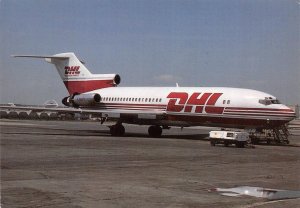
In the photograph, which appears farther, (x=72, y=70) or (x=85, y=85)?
(x=72, y=70)

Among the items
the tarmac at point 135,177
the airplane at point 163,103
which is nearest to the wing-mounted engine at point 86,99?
the airplane at point 163,103

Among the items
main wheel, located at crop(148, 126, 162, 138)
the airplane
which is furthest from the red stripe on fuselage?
main wheel, located at crop(148, 126, 162, 138)

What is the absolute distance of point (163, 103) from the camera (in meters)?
33.4

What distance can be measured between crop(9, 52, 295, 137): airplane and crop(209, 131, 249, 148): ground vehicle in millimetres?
2762

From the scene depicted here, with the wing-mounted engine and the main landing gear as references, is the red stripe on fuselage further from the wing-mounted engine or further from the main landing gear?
the main landing gear

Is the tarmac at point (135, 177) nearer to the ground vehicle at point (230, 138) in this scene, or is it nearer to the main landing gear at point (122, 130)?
the ground vehicle at point (230, 138)

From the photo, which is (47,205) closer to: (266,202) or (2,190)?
(2,190)

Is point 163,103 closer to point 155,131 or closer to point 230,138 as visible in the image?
point 155,131

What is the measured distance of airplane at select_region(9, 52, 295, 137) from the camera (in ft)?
94.4

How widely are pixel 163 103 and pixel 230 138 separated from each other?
8145 millimetres

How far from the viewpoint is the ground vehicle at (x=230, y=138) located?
25969mm

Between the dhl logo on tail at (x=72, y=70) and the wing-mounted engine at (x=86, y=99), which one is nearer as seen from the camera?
the wing-mounted engine at (x=86, y=99)

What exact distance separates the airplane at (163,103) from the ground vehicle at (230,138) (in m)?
2.76

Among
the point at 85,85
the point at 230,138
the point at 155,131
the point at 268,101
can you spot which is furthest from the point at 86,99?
the point at 268,101
